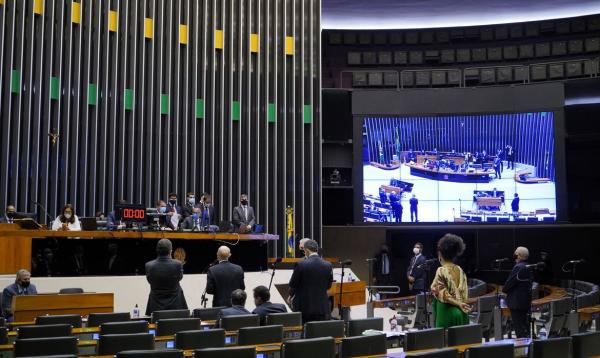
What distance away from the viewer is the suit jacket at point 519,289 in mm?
7980

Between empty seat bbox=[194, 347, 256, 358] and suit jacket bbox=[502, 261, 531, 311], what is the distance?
15.3 ft

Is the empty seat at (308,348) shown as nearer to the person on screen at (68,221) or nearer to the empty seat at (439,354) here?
the empty seat at (439,354)

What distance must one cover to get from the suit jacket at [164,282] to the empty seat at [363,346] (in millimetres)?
2699

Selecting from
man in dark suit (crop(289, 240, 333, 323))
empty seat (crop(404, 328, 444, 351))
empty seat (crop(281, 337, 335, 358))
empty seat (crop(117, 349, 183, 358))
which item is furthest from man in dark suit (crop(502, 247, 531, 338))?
empty seat (crop(117, 349, 183, 358))

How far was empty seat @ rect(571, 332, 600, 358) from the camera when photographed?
15.2 feet

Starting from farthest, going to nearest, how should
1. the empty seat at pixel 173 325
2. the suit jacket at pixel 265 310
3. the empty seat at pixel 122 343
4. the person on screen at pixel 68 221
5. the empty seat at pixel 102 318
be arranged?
the person on screen at pixel 68 221 → the empty seat at pixel 102 318 → the suit jacket at pixel 265 310 → the empty seat at pixel 173 325 → the empty seat at pixel 122 343

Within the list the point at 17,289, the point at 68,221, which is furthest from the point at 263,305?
the point at 68,221

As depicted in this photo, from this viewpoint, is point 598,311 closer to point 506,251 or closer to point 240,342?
point 240,342

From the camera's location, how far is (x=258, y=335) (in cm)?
533

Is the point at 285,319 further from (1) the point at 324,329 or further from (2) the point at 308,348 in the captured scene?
(2) the point at 308,348

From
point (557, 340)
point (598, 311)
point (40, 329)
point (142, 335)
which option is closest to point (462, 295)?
point (557, 340)

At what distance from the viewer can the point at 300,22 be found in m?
17.4

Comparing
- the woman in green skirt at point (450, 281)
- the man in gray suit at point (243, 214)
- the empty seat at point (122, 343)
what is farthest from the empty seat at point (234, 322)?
the man in gray suit at point (243, 214)

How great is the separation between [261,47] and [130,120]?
3732 mm
